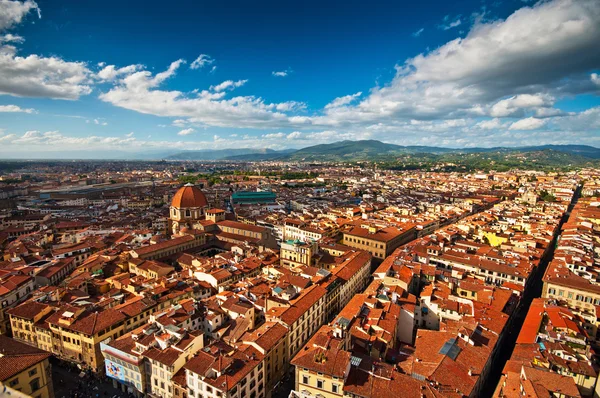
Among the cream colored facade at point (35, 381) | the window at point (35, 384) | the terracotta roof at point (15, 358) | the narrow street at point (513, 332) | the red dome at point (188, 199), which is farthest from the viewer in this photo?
the red dome at point (188, 199)

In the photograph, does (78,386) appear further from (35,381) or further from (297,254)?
(297,254)

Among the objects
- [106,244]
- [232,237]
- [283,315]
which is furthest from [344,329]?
[106,244]

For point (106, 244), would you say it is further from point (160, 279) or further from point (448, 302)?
point (448, 302)

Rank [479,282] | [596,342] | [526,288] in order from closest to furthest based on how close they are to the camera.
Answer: [596,342], [479,282], [526,288]

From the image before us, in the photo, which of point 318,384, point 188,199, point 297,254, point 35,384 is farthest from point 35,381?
point 188,199

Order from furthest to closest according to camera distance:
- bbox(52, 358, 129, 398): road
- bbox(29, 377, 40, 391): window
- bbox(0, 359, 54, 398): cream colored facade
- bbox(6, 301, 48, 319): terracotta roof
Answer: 1. bbox(6, 301, 48, 319): terracotta roof
2. bbox(52, 358, 129, 398): road
3. bbox(29, 377, 40, 391): window
4. bbox(0, 359, 54, 398): cream colored facade

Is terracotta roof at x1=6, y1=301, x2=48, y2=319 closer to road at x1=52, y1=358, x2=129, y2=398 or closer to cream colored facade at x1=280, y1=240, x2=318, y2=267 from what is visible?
road at x1=52, y1=358, x2=129, y2=398

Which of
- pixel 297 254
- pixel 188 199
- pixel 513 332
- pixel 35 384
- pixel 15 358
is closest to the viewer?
pixel 15 358

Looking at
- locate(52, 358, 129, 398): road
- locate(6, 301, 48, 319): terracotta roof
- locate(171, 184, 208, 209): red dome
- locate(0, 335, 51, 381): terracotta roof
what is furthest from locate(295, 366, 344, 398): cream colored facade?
locate(171, 184, 208, 209): red dome

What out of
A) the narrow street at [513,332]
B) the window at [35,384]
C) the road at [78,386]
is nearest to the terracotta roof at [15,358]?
the window at [35,384]

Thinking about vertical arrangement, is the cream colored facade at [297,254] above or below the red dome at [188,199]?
below

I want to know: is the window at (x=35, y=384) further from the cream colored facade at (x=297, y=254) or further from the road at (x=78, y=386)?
the cream colored facade at (x=297, y=254)
